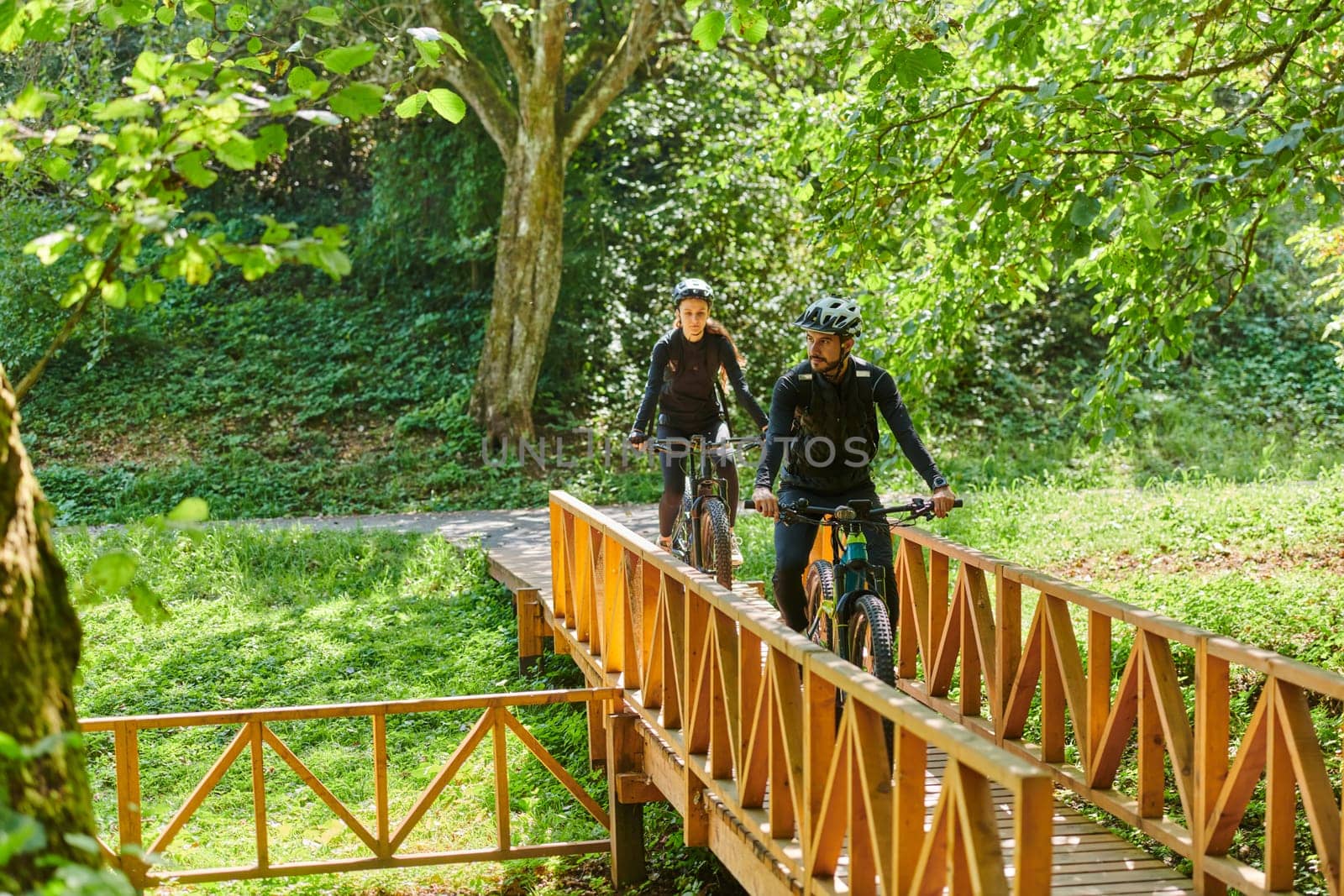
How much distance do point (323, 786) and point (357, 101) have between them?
16.2 feet

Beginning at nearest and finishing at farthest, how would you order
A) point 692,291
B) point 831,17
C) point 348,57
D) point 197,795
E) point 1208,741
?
point 348,57, point 1208,741, point 831,17, point 197,795, point 692,291

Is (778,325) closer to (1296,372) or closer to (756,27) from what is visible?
(1296,372)

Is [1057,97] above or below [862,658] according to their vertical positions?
above

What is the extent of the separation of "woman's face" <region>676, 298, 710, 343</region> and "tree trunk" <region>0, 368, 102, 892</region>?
5.30 meters

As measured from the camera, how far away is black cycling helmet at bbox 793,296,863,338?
19.7 ft

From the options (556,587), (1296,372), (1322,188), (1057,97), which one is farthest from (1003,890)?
(1296,372)

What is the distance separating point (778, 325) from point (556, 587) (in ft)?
33.4

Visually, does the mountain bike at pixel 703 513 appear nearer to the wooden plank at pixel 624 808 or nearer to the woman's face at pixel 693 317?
the woman's face at pixel 693 317

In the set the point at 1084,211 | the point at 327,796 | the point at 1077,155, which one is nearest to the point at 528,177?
the point at 327,796

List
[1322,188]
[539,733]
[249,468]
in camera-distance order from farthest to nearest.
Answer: [249,468] → [539,733] → [1322,188]

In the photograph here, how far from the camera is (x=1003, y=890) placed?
12.2 ft

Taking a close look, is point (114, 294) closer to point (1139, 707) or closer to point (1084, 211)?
point (1084, 211)

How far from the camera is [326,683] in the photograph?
35.9 ft

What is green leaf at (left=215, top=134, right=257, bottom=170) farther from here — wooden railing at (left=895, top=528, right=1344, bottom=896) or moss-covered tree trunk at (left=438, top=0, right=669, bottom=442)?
moss-covered tree trunk at (left=438, top=0, right=669, bottom=442)
